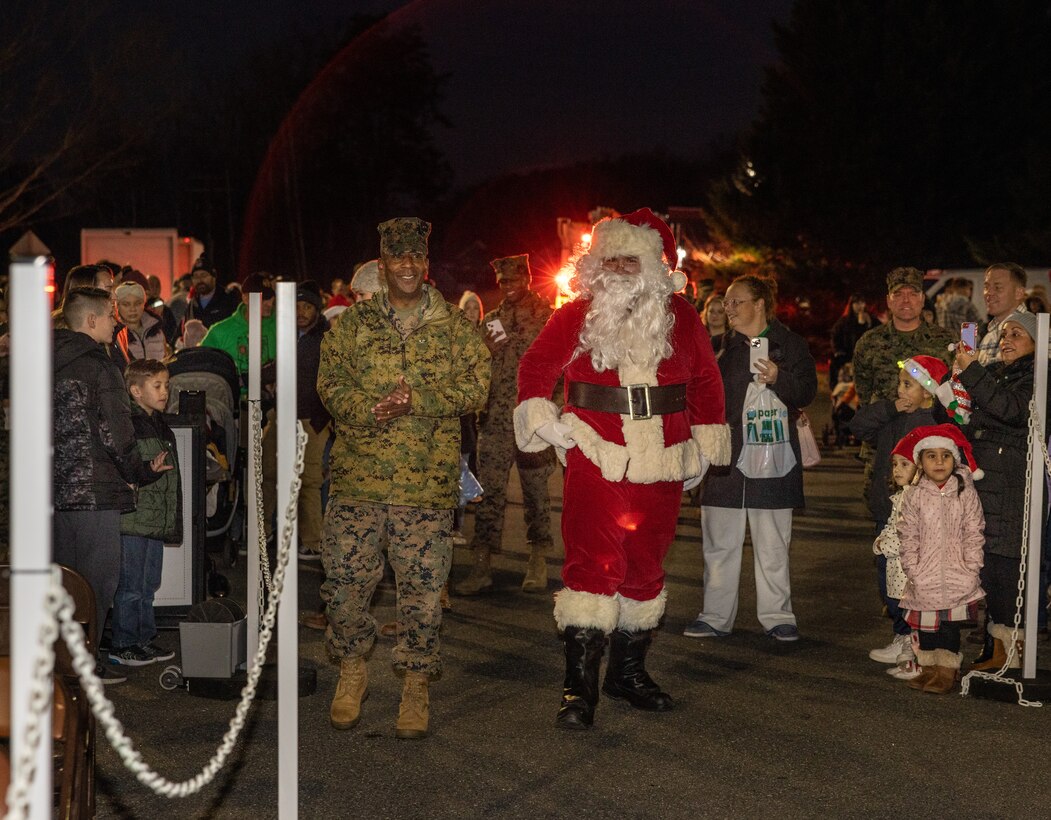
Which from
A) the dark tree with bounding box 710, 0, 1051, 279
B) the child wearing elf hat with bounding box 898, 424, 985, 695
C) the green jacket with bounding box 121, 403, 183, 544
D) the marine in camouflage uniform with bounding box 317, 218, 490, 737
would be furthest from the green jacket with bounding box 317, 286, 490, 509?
the dark tree with bounding box 710, 0, 1051, 279

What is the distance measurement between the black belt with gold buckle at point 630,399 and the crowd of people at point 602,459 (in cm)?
1

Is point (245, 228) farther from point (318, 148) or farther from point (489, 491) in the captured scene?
point (489, 491)

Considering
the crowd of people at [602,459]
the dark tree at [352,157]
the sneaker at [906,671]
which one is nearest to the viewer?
the crowd of people at [602,459]

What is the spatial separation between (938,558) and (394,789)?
3134mm

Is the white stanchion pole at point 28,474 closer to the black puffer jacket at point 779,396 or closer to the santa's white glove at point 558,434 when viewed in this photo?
the santa's white glove at point 558,434

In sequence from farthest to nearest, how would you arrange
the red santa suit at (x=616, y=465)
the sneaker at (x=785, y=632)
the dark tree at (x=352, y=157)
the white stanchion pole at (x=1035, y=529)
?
the dark tree at (x=352, y=157)
the sneaker at (x=785, y=632)
the white stanchion pole at (x=1035, y=529)
the red santa suit at (x=616, y=465)

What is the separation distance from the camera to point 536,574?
9.60 meters

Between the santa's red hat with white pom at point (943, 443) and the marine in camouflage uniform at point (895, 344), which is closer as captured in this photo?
the santa's red hat with white pom at point (943, 443)

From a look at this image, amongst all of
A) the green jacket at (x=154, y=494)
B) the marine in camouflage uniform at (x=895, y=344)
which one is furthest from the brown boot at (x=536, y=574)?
the green jacket at (x=154, y=494)

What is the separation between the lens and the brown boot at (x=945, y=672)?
23.0 feet

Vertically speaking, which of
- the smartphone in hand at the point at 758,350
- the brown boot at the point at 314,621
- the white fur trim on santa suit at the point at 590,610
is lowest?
the brown boot at the point at 314,621

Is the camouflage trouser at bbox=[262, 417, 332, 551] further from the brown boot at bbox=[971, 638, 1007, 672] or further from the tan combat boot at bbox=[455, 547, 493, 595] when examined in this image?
the brown boot at bbox=[971, 638, 1007, 672]

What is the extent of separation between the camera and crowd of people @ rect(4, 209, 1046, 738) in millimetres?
6277

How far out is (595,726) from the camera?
6395 mm
